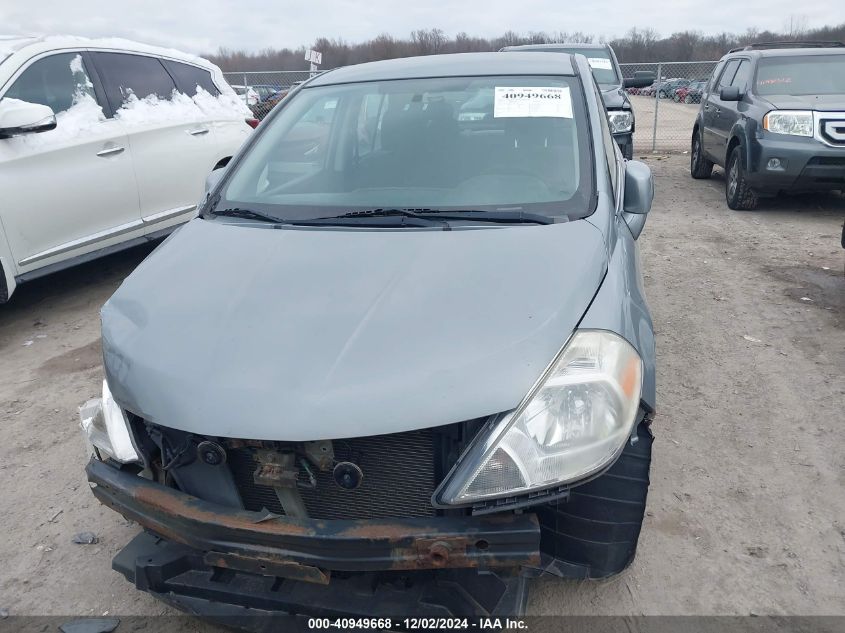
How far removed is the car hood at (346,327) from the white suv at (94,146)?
2.70 meters

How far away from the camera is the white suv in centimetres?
457

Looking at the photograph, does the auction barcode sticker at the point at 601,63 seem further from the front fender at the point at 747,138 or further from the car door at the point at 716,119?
the front fender at the point at 747,138

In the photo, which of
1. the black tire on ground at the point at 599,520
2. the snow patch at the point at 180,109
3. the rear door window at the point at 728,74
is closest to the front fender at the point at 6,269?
the snow patch at the point at 180,109

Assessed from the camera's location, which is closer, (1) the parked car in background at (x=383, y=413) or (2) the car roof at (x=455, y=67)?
(1) the parked car in background at (x=383, y=413)

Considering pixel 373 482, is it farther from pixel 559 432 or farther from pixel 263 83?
pixel 263 83

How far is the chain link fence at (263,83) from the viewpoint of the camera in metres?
14.1

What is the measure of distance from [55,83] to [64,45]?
0.33 m

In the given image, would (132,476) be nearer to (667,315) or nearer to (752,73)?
(667,315)

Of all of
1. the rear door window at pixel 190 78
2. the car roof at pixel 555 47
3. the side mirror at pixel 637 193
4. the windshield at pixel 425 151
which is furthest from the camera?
Result: the car roof at pixel 555 47

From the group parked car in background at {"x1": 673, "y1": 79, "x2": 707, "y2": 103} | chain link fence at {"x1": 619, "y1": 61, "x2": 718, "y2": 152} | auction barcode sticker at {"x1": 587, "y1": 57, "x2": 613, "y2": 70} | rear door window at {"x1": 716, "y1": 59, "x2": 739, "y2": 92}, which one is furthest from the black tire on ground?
parked car in background at {"x1": 673, "y1": 79, "x2": 707, "y2": 103}

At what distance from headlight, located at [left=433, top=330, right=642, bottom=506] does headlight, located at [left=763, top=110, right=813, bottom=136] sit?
6.60 m

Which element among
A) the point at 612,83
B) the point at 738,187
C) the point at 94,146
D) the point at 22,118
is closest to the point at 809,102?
the point at 738,187

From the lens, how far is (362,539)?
5.70 ft

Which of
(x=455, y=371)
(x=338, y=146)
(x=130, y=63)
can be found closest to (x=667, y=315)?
(x=338, y=146)
